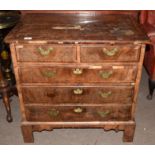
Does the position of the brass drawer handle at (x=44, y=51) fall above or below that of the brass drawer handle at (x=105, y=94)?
above

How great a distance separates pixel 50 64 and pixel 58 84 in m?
0.19

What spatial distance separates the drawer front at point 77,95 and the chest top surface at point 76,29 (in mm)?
420

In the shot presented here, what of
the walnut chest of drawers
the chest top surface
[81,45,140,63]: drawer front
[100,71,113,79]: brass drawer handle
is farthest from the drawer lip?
the chest top surface

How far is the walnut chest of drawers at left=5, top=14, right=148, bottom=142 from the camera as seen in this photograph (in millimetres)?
1676

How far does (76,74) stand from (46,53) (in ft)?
0.94

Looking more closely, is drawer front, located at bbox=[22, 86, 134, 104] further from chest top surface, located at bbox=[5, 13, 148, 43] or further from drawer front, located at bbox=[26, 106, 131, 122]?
chest top surface, located at bbox=[5, 13, 148, 43]

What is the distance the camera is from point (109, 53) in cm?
169

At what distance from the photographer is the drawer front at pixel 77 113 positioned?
6.52 feet

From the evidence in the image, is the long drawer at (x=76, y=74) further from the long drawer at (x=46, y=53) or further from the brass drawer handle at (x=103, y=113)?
the brass drawer handle at (x=103, y=113)

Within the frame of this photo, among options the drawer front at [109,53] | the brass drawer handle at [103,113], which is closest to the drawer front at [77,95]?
the brass drawer handle at [103,113]

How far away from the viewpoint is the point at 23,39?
1.64 m

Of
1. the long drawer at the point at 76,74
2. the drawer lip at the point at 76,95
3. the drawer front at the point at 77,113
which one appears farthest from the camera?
the drawer front at the point at 77,113

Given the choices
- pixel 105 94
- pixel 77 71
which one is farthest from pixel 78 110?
pixel 77 71

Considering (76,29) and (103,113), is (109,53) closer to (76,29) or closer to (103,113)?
(76,29)
